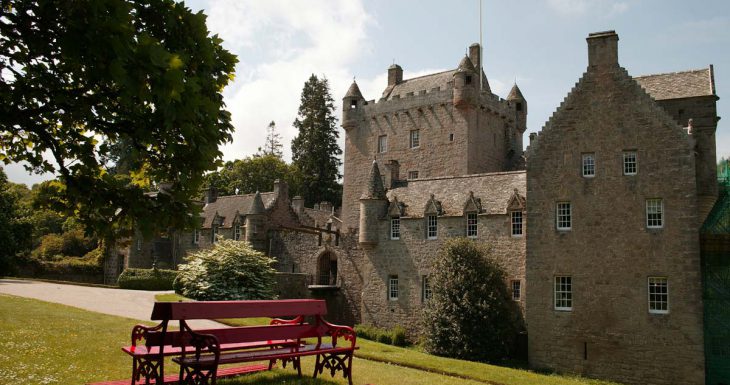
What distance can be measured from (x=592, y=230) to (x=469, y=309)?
629cm

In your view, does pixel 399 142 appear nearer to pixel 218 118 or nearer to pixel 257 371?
pixel 257 371

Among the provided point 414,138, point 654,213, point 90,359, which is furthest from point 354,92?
point 90,359

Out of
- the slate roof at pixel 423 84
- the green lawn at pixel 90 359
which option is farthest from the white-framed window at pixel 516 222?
the slate roof at pixel 423 84

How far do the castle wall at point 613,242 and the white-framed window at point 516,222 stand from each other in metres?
2.14

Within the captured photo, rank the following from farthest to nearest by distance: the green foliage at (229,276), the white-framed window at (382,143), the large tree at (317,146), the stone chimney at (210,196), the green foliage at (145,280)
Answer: the large tree at (317,146) → the stone chimney at (210,196) → the white-framed window at (382,143) → the green foliage at (145,280) → the green foliage at (229,276)

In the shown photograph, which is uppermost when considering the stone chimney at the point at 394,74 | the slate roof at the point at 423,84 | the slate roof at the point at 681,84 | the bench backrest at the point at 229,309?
the stone chimney at the point at 394,74

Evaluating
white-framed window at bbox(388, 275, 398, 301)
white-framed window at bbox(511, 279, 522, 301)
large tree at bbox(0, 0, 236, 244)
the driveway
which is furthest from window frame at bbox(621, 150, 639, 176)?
large tree at bbox(0, 0, 236, 244)

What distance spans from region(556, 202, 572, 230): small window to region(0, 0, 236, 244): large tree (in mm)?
19112

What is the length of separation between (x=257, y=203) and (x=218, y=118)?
31.9 meters

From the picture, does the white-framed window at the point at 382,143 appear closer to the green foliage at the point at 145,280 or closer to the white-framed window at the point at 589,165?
the green foliage at the point at 145,280

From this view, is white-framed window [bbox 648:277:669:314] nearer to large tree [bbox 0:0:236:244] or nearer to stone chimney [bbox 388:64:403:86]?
large tree [bbox 0:0:236:244]

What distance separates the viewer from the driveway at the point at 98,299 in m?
23.5

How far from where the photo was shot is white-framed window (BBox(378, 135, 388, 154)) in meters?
46.0

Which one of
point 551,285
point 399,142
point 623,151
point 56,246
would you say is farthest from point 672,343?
point 56,246
